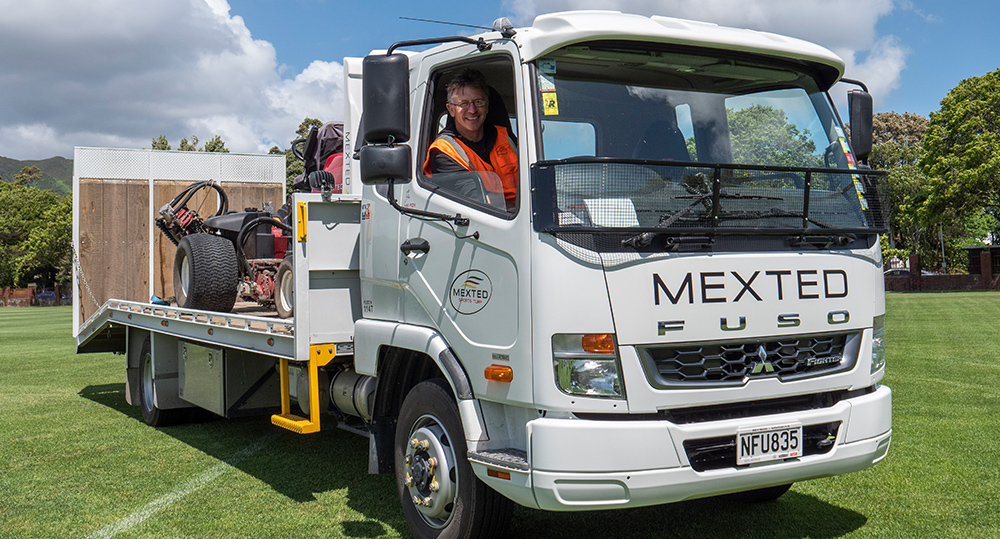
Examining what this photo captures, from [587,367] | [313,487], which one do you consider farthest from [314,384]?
[587,367]

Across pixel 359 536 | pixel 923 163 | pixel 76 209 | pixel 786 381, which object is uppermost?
pixel 923 163

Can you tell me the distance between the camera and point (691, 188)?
3.83m

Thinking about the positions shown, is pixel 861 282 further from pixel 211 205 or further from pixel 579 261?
pixel 211 205

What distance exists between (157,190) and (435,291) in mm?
5495

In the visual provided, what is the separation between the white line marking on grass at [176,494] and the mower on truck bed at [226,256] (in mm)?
1208

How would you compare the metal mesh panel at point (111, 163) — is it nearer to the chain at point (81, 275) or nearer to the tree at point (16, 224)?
the chain at point (81, 275)

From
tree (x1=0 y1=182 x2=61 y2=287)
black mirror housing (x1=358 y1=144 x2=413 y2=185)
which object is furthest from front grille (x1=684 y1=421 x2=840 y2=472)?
tree (x1=0 y1=182 x2=61 y2=287)

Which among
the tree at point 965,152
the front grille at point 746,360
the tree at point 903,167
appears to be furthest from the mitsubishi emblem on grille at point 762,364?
the tree at point 965,152

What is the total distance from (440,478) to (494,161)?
1616 mm

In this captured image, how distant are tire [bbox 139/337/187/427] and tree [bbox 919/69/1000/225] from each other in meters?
38.4

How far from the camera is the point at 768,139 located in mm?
4516

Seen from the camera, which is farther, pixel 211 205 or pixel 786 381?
pixel 211 205

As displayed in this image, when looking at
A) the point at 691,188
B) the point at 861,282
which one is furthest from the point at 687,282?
the point at 861,282

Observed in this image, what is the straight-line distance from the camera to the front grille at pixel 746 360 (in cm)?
371
